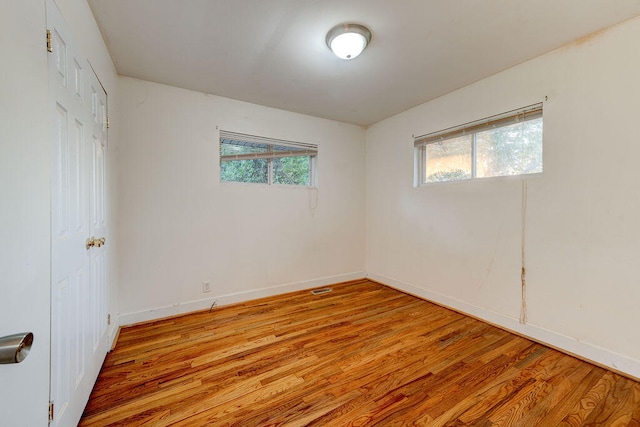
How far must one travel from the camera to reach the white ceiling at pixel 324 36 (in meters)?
1.69

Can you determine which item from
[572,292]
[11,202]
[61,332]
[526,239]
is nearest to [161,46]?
[11,202]

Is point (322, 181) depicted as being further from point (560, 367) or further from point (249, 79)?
point (560, 367)

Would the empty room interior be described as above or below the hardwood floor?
above

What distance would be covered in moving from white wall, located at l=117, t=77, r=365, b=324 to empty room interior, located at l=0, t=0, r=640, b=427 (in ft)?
0.08

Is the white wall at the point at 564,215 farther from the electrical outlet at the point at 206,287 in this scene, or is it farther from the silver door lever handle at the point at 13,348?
the silver door lever handle at the point at 13,348

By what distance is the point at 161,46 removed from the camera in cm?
208

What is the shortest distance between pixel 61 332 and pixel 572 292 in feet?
10.8

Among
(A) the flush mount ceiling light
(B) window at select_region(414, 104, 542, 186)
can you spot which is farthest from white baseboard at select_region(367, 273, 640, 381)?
(A) the flush mount ceiling light

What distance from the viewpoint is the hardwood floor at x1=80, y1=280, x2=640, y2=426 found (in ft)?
4.68

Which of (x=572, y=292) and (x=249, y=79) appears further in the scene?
(x=249, y=79)

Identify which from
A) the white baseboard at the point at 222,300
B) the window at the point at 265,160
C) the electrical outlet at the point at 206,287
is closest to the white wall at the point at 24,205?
the white baseboard at the point at 222,300

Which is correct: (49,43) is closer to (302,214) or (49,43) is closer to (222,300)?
(222,300)

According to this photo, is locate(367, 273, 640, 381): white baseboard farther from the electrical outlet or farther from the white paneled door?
the white paneled door

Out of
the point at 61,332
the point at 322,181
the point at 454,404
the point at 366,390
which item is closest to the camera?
the point at 61,332
